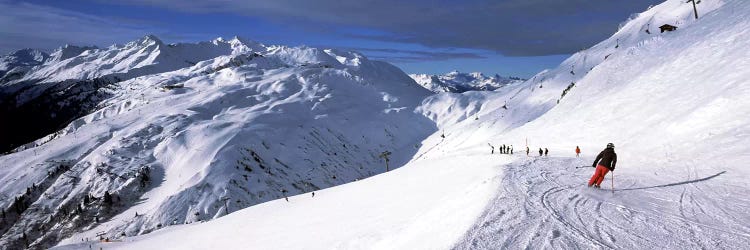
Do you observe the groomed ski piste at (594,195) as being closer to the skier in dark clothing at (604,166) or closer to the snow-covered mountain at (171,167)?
the skier in dark clothing at (604,166)

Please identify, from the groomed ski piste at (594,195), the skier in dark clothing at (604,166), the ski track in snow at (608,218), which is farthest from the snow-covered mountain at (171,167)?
the ski track in snow at (608,218)

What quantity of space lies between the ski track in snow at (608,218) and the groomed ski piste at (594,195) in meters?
0.04

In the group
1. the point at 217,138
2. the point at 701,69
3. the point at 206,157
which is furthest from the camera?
the point at 217,138

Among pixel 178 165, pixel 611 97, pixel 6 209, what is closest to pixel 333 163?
pixel 178 165

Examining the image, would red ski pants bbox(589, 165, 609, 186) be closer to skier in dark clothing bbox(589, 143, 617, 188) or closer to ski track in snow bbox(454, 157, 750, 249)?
skier in dark clothing bbox(589, 143, 617, 188)

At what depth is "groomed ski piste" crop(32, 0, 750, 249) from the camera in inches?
447

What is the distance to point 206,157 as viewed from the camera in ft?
478

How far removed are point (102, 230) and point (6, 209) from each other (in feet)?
140

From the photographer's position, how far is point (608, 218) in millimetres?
12586

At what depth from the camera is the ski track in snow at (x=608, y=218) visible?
10453 mm

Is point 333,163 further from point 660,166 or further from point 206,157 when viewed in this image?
point 660,166

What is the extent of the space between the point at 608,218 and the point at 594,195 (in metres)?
3.51

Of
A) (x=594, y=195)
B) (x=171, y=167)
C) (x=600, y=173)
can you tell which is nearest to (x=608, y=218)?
(x=594, y=195)

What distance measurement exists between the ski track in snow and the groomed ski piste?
4 cm
